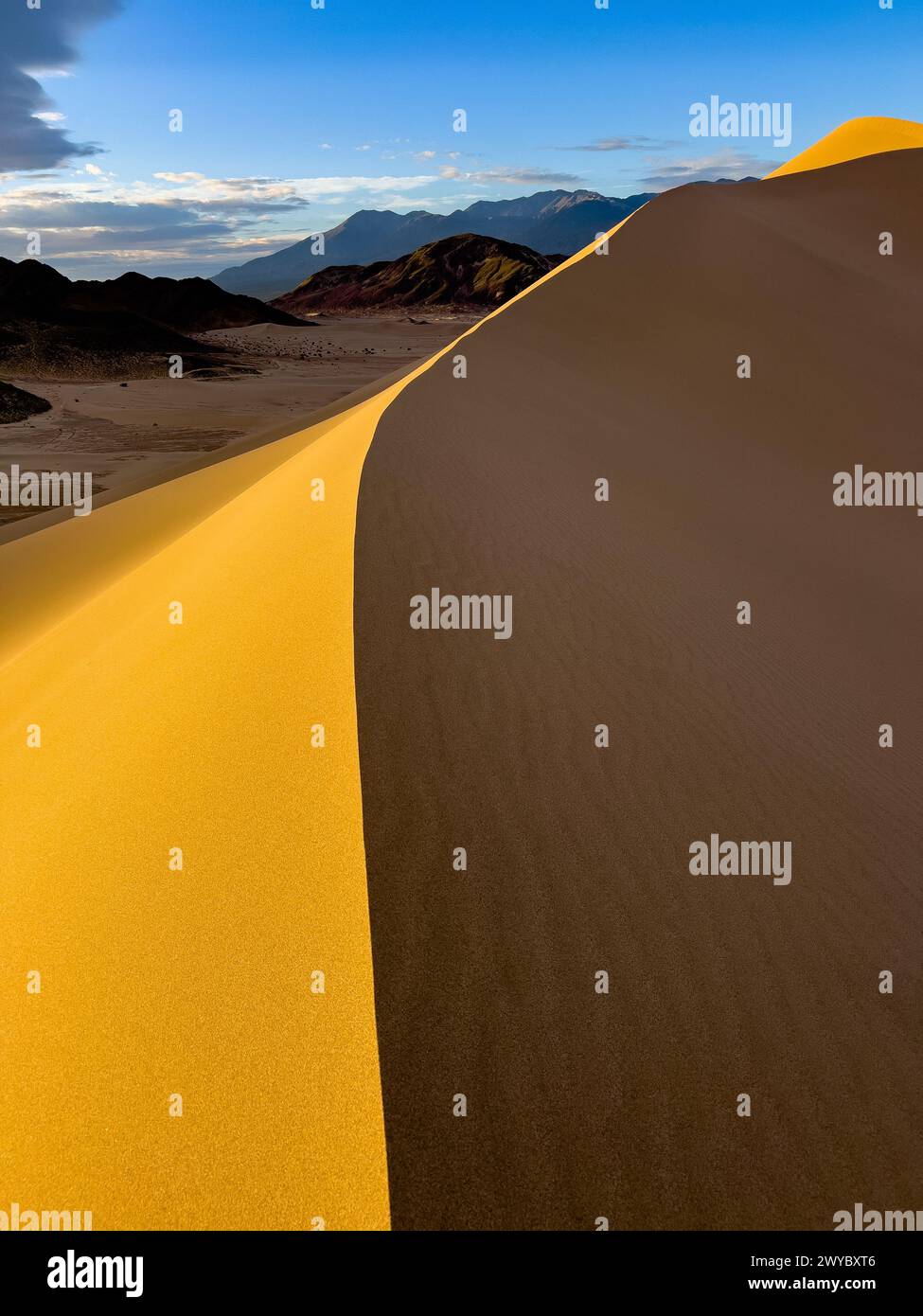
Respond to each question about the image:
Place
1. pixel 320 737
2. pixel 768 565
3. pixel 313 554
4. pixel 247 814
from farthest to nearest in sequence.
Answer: pixel 768 565 < pixel 313 554 < pixel 320 737 < pixel 247 814

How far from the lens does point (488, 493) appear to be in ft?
26.7

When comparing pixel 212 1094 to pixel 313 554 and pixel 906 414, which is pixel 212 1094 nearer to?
pixel 313 554

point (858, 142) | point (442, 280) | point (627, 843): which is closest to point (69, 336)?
point (858, 142)

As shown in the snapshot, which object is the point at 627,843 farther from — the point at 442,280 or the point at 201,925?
the point at 442,280

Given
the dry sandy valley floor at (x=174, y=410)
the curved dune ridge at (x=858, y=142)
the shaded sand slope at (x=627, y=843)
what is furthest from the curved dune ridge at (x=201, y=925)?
the curved dune ridge at (x=858, y=142)

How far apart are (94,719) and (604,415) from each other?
9.40m

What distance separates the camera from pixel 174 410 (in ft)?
97.9

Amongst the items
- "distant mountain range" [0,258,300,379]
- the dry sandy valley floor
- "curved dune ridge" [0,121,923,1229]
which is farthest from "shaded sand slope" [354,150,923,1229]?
"distant mountain range" [0,258,300,379]

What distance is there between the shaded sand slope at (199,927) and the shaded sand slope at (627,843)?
191 millimetres

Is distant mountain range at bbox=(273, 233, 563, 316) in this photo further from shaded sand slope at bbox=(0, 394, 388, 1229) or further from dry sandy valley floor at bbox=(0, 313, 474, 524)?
shaded sand slope at bbox=(0, 394, 388, 1229)

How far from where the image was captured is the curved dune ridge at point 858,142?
26578 millimetres

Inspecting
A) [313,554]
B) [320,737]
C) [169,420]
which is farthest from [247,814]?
[169,420]

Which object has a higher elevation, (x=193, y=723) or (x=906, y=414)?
(x=906, y=414)

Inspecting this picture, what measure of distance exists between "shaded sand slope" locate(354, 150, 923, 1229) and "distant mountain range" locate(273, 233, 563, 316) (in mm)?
100541
